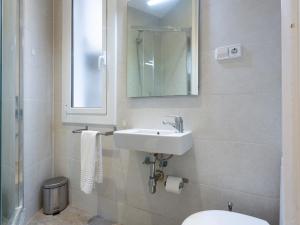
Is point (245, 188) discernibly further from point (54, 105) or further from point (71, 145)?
point (54, 105)

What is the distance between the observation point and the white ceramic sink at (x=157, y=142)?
3.61 ft

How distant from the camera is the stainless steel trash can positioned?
179 cm

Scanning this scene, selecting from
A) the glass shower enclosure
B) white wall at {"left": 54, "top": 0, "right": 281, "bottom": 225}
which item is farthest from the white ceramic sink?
the glass shower enclosure

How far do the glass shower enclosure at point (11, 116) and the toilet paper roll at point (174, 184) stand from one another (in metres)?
0.98

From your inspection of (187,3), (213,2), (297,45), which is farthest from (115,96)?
(297,45)

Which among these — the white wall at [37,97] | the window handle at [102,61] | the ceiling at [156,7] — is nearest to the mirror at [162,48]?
the ceiling at [156,7]

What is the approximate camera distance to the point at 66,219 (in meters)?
1.73

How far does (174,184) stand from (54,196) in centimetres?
122

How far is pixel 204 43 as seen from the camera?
1296 mm

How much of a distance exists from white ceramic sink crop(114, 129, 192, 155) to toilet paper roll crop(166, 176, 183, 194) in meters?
0.22

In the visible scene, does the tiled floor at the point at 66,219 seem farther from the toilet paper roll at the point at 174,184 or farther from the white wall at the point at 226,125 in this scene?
the toilet paper roll at the point at 174,184

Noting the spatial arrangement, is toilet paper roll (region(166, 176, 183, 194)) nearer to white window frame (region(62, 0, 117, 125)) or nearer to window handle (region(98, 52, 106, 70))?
white window frame (region(62, 0, 117, 125))

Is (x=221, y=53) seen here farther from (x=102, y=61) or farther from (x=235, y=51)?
(x=102, y=61)

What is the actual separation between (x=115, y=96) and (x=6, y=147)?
84 centimetres
